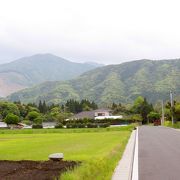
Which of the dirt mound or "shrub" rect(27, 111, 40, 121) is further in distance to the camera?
"shrub" rect(27, 111, 40, 121)

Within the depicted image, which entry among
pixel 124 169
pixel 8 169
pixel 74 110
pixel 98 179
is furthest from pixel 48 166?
pixel 74 110

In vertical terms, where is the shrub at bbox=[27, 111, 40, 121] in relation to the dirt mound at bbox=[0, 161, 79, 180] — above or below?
above

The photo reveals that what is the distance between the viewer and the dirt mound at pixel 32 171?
12508 millimetres

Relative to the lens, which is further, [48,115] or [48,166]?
[48,115]

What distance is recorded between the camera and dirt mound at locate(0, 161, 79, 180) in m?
12.5

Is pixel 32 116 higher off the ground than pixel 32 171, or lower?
higher

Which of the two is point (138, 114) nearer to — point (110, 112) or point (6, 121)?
point (110, 112)

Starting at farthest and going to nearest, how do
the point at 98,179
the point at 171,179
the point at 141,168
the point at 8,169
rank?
the point at 141,168
the point at 8,169
the point at 171,179
the point at 98,179

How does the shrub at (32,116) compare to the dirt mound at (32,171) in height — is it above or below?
above

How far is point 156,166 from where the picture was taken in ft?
54.4

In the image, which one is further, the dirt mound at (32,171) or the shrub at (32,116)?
the shrub at (32,116)

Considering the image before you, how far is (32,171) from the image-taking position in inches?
549

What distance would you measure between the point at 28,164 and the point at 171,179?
5971 millimetres

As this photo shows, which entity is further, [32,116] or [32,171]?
[32,116]
